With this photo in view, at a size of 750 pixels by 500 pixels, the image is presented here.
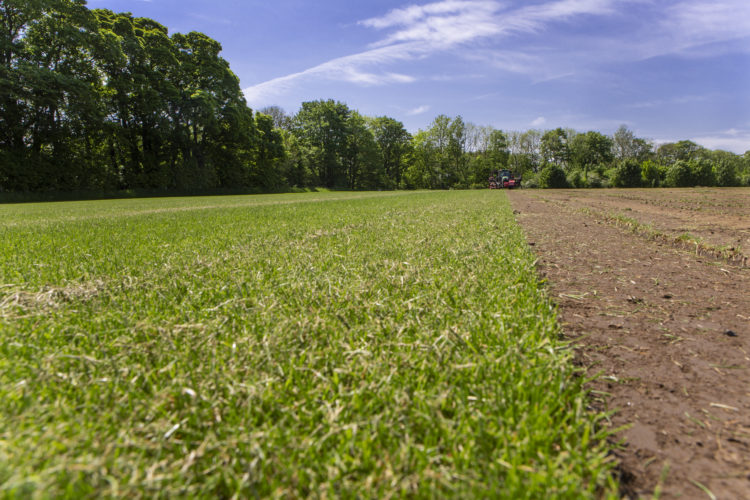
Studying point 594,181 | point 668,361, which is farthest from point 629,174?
point 668,361

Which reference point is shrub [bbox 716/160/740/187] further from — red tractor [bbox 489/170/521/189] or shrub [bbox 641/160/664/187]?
red tractor [bbox 489/170/521/189]

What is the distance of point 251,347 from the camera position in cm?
138

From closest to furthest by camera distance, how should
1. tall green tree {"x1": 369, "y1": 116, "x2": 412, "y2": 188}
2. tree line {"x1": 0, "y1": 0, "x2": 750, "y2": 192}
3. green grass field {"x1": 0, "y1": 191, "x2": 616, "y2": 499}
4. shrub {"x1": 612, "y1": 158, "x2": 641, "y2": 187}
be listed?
1. green grass field {"x1": 0, "y1": 191, "x2": 616, "y2": 499}
2. tree line {"x1": 0, "y1": 0, "x2": 750, "y2": 192}
3. shrub {"x1": 612, "y1": 158, "x2": 641, "y2": 187}
4. tall green tree {"x1": 369, "y1": 116, "x2": 412, "y2": 188}

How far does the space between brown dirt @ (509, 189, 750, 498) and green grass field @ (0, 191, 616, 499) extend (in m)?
0.13

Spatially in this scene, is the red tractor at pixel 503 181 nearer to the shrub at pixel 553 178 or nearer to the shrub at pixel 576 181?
the shrub at pixel 553 178

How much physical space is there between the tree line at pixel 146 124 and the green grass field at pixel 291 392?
27367mm

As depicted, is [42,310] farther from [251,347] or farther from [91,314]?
[251,347]

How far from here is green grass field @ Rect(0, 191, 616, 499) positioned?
82 cm

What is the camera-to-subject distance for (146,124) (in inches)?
1131

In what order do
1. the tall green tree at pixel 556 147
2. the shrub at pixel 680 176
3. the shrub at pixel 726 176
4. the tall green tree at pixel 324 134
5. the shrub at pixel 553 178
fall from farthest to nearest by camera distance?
the tall green tree at pixel 556 147
the tall green tree at pixel 324 134
the shrub at pixel 553 178
the shrub at pixel 680 176
the shrub at pixel 726 176

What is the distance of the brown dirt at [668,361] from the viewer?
93 cm

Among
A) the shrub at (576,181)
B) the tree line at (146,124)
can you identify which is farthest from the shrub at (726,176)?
the shrub at (576,181)

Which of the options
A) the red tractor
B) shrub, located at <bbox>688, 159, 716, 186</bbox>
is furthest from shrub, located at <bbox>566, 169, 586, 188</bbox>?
shrub, located at <bbox>688, 159, 716, 186</bbox>

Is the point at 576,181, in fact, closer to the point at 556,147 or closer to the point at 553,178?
the point at 553,178
